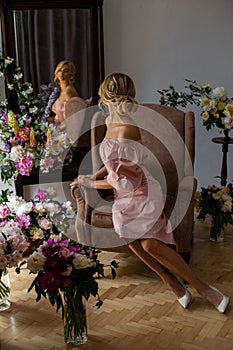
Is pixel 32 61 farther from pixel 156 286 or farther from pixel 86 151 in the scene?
pixel 156 286

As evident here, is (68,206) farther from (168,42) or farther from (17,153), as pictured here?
(168,42)

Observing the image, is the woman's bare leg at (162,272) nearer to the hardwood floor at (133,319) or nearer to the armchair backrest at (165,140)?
the hardwood floor at (133,319)

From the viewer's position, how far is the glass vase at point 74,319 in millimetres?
2389

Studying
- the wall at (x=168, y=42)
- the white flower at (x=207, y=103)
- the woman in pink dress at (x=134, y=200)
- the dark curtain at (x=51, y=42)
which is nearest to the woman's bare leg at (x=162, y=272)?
the woman in pink dress at (x=134, y=200)

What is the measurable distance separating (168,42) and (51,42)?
110 centimetres

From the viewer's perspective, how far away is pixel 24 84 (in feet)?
11.6

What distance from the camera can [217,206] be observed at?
142 inches

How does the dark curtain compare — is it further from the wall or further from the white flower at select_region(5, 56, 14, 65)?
the wall

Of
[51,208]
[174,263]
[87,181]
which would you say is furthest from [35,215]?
[174,263]

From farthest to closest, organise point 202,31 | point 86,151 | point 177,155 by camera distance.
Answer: point 202,31 → point 86,151 → point 177,155

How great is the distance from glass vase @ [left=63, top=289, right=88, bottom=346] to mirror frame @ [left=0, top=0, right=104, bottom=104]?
1.77 meters

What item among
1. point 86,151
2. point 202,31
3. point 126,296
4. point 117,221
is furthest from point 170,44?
point 126,296

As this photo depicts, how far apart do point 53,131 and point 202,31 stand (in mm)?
1797

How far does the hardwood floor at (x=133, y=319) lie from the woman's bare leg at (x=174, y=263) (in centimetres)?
9
